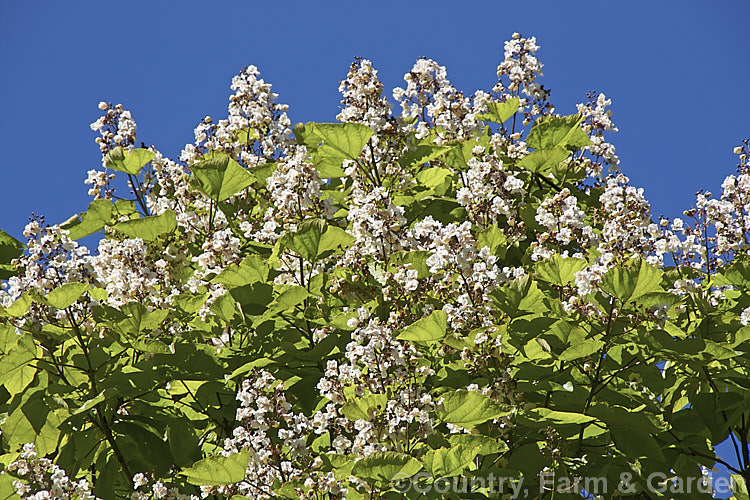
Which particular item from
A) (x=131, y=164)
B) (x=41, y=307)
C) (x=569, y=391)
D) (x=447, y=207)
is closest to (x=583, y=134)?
(x=447, y=207)

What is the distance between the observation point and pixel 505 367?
326 cm

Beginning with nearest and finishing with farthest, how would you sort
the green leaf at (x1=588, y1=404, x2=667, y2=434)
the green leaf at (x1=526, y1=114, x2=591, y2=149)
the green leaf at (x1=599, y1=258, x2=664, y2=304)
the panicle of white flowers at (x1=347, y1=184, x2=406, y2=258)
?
the green leaf at (x1=599, y1=258, x2=664, y2=304) → the green leaf at (x1=588, y1=404, x2=667, y2=434) → the panicle of white flowers at (x1=347, y1=184, x2=406, y2=258) → the green leaf at (x1=526, y1=114, x2=591, y2=149)

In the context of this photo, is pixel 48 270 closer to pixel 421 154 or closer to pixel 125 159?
pixel 125 159

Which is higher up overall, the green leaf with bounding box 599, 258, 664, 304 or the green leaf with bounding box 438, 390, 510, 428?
the green leaf with bounding box 599, 258, 664, 304

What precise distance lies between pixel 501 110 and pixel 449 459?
2642 mm

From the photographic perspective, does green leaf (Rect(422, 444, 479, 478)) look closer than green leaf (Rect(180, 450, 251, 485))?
Yes

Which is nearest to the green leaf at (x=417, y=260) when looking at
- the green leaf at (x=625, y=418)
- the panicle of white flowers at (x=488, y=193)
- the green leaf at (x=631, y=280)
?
the panicle of white flowers at (x=488, y=193)

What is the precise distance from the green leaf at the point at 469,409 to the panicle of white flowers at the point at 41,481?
146 centimetres

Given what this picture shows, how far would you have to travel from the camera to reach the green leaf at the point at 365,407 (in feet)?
9.65

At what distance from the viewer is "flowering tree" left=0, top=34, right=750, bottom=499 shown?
3070mm

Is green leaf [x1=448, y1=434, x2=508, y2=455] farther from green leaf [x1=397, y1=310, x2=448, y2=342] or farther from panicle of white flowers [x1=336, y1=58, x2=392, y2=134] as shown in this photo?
panicle of white flowers [x1=336, y1=58, x2=392, y2=134]

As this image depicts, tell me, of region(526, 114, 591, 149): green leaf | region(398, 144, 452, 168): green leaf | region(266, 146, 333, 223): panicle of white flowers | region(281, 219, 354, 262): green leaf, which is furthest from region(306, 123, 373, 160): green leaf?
region(526, 114, 591, 149): green leaf

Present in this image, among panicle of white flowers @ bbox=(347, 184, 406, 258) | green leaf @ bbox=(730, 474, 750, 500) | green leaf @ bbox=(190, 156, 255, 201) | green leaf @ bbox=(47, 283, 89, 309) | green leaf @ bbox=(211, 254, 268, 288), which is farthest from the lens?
green leaf @ bbox=(730, 474, 750, 500)

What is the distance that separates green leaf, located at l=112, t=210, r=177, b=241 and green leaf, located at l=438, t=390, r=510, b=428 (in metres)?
1.91
